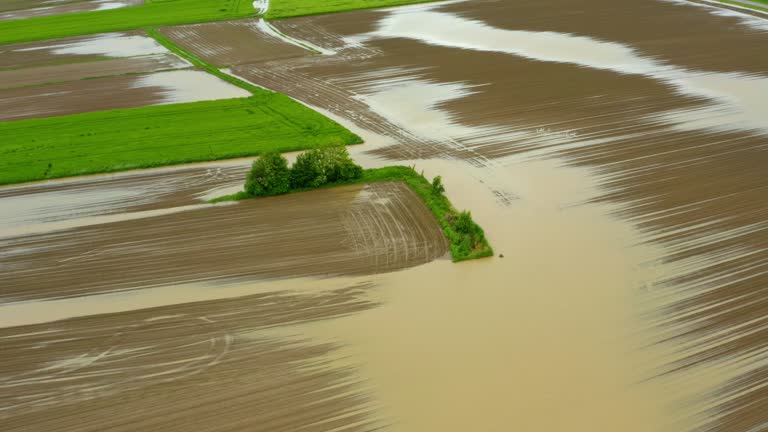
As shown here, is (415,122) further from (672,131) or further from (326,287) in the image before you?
(326,287)

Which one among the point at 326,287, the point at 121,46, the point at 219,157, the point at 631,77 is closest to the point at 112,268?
the point at 326,287

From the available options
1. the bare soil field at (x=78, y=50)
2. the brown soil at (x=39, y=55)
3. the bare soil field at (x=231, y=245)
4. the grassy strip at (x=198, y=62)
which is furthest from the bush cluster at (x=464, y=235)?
the brown soil at (x=39, y=55)

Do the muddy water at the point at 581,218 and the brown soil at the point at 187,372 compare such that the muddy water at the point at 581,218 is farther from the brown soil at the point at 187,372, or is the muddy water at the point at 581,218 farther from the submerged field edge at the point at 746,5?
the submerged field edge at the point at 746,5

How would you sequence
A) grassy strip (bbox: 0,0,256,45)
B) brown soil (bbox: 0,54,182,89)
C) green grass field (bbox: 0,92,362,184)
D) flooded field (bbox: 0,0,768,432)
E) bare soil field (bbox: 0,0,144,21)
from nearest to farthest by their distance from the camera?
flooded field (bbox: 0,0,768,432), green grass field (bbox: 0,92,362,184), brown soil (bbox: 0,54,182,89), grassy strip (bbox: 0,0,256,45), bare soil field (bbox: 0,0,144,21)

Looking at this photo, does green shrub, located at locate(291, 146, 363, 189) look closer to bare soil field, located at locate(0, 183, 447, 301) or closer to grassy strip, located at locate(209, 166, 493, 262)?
grassy strip, located at locate(209, 166, 493, 262)

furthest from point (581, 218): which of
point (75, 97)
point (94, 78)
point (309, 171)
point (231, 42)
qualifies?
point (231, 42)

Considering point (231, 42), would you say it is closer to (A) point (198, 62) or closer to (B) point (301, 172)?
(A) point (198, 62)

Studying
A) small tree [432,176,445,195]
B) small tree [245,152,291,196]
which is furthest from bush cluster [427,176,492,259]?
small tree [245,152,291,196]
